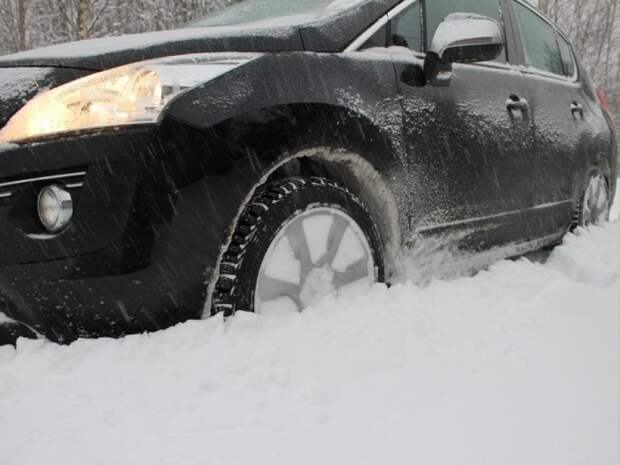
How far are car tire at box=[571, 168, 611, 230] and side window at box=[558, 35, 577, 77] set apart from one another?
2.39 feet

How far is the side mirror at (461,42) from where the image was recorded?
229 centimetres

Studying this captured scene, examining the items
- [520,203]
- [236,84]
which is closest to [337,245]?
[236,84]

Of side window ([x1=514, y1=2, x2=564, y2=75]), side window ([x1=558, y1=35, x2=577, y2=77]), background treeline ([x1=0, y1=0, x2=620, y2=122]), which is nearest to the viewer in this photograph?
side window ([x1=514, y1=2, x2=564, y2=75])

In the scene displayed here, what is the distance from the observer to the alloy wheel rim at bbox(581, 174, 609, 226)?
3.92m

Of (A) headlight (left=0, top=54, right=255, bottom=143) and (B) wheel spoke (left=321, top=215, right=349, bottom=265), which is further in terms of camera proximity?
(B) wheel spoke (left=321, top=215, right=349, bottom=265)

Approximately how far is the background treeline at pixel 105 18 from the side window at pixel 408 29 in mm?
13504

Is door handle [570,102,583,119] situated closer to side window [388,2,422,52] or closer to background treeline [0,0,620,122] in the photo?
side window [388,2,422,52]

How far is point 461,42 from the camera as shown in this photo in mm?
2283

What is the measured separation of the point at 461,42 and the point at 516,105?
87 centimetres

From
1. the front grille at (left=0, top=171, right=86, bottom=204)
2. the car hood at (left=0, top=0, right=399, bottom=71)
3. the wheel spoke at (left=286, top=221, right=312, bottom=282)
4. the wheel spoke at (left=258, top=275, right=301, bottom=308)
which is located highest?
the car hood at (left=0, top=0, right=399, bottom=71)

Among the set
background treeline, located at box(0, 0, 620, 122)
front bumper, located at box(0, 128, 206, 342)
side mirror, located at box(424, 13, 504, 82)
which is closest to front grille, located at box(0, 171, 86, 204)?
front bumper, located at box(0, 128, 206, 342)

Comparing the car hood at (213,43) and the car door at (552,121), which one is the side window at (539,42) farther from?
the car hood at (213,43)

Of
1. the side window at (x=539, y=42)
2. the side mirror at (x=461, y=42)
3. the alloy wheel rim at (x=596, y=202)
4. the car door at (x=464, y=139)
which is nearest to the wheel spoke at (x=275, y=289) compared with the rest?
the car door at (x=464, y=139)

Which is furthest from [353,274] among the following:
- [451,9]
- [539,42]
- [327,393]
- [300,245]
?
[539,42]
